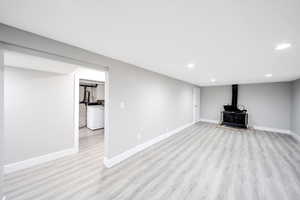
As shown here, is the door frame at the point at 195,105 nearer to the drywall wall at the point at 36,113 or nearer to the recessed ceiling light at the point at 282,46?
the recessed ceiling light at the point at 282,46

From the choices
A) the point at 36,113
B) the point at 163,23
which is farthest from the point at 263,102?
the point at 36,113

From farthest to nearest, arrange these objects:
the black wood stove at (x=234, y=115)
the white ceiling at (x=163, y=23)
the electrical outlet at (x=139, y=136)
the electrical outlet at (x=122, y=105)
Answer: the black wood stove at (x=234, y=115)
the electrical outlet at (x=139, y=136)
the electrical outlet at (x=122, y=105)
the white ceiling at (x=163, y=23)

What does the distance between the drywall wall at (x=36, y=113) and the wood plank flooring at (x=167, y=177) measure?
0.38 metres

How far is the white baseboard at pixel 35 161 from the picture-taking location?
6.77 ft

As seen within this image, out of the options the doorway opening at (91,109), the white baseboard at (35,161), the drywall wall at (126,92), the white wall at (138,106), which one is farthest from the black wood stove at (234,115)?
the white baseboard at (35,161)

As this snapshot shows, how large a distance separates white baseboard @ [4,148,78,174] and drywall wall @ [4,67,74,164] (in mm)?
65

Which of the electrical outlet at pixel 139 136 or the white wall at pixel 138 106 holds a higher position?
the white wall at pixel 138 106

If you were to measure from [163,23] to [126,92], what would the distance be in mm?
1704

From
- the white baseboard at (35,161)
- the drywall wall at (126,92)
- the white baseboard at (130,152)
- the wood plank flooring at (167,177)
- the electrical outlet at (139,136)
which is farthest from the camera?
the electrical outlet at (139,136)

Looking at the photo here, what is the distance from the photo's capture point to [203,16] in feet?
3.69

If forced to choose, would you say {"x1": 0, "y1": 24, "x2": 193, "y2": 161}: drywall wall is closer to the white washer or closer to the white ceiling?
the white ceiling

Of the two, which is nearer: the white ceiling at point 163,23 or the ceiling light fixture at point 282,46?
the white ceiling at point 163,23

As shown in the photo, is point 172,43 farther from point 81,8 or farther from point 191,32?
point 81,8

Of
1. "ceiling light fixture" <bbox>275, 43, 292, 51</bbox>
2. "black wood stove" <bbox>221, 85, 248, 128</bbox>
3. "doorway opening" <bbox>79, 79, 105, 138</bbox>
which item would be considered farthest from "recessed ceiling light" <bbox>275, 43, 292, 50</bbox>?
"doorway opening" <bbox>79, 79, 105, 138</bbox>
